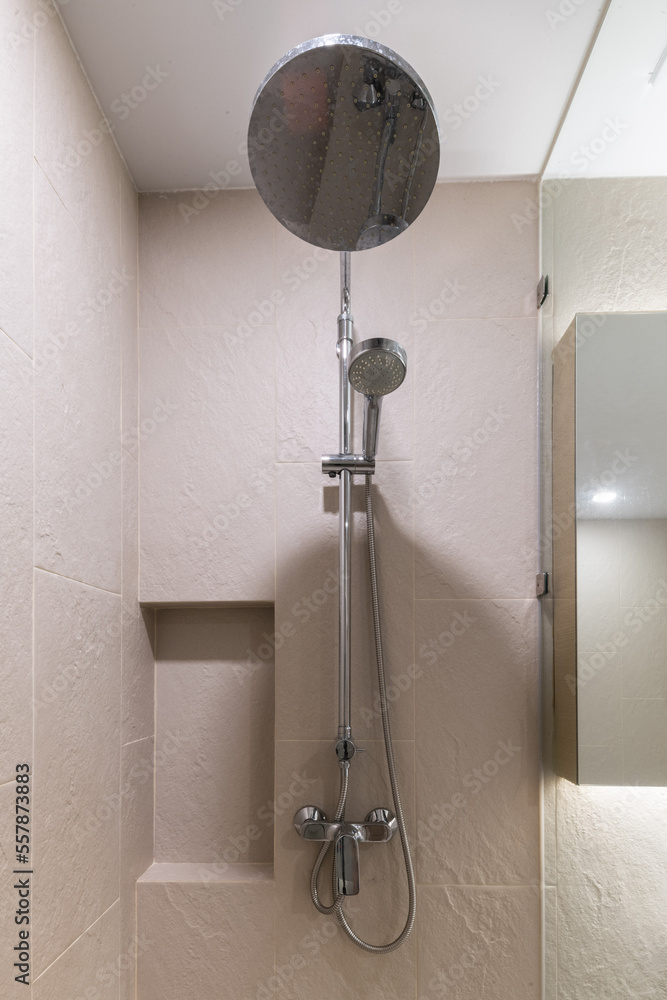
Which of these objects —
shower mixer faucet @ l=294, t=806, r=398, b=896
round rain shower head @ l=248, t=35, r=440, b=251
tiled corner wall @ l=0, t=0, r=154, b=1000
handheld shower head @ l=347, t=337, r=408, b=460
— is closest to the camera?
round rain shower head @ l=248, t=35, r=440, b=251

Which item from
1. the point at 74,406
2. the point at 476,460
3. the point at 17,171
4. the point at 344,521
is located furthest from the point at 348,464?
the point at 17,171

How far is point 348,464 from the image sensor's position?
153 centimetres

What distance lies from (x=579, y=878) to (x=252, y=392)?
1.06m

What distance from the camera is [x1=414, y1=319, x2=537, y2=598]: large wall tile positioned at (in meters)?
1.58

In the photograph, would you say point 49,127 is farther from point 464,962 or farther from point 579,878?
Answer: point 464,962

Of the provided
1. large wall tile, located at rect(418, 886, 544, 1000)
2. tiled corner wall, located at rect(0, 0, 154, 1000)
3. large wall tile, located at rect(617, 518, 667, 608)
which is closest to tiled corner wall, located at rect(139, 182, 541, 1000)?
large wall tile, located at rect(418, 886, 544, 1000)

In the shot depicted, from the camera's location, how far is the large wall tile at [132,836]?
146 centimetres

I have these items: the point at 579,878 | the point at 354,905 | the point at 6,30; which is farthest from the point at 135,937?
the point at 6,30

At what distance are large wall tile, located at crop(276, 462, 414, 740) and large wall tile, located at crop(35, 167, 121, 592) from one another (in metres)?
0.33

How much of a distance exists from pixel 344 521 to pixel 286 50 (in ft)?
2.66

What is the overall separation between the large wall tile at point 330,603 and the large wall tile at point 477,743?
0.05 metres

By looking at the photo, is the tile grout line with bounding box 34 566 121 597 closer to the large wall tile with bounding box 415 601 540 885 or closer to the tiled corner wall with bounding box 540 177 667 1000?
the large wall tile with bounding box 415 601 540 885

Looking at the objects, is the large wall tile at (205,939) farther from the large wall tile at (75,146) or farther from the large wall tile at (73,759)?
the large wall tile at (75,146)

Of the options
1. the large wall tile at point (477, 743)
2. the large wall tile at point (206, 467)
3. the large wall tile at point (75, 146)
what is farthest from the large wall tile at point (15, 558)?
the large wall tile at point (477, 743)
